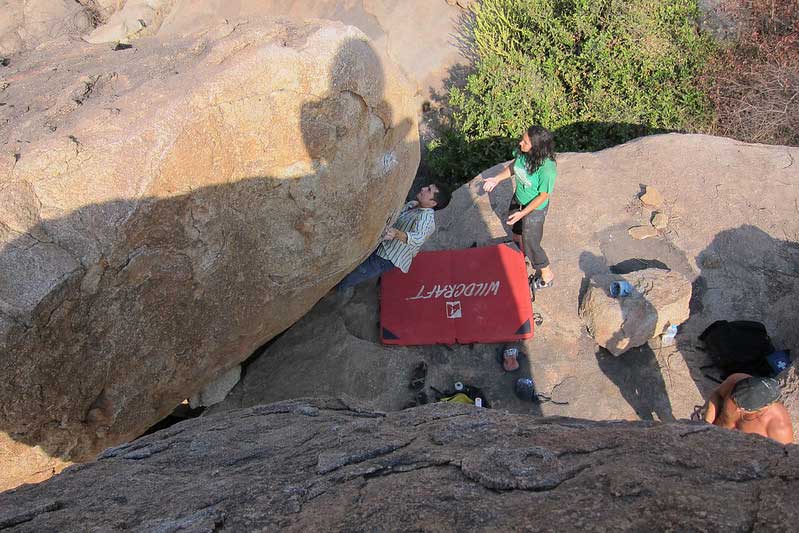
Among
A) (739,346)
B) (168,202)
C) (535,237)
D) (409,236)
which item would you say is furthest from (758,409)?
(168,202)

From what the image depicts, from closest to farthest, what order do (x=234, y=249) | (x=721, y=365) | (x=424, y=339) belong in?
(x=234, y=249)
(x=721, y=365)
(x=424, y=339)

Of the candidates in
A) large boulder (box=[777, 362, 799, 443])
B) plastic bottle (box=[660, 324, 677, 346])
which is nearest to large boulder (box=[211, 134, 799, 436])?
plastic bottle (box=[660, 324, 677, 346])

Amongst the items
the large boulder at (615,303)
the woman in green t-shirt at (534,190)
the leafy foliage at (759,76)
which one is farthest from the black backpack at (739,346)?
the leafy foliage at (759,76)

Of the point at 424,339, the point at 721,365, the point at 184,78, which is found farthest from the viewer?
the point at 424,339

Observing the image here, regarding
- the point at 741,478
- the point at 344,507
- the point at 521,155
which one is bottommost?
the point at 521,155

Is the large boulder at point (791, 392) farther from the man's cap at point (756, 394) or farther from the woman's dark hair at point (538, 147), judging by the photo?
the woman's dark hair at point (538, 147)

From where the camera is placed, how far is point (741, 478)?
155 cm

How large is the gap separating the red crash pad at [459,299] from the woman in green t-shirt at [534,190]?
18cm

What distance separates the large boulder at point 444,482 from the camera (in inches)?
58.1

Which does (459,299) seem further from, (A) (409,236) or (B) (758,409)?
(B) (758,409)

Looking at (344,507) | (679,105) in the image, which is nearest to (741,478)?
(344,507)

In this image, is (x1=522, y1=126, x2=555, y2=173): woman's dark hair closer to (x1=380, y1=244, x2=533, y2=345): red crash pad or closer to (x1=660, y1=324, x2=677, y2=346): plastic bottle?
(x1=380, y1=244, x2=533, y2=345): red crash pad

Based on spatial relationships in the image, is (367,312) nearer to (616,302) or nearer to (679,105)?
(616,302)

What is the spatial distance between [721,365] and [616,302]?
876 mm
